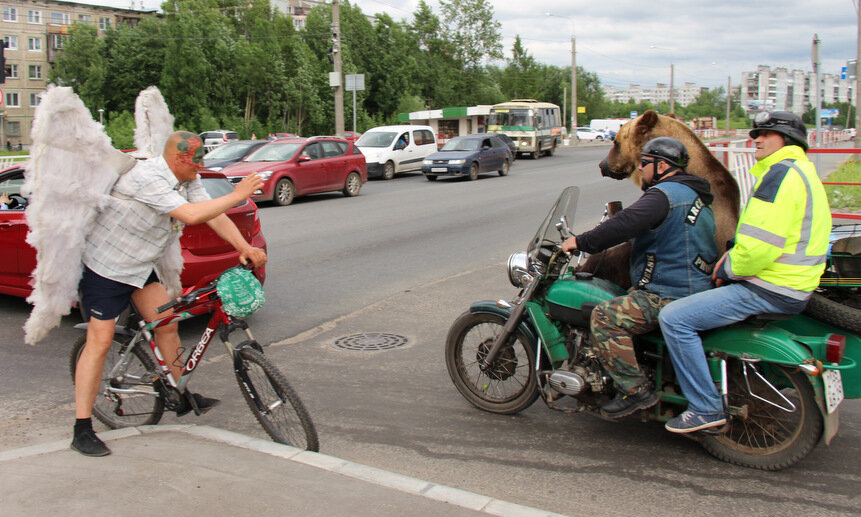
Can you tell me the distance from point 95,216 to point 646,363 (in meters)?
3.12

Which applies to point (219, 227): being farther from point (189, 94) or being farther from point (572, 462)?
point (189, 94)

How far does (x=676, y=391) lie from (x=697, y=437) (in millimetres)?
264

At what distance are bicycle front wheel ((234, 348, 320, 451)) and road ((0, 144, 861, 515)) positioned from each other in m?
0.34

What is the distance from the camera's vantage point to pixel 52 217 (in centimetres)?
388

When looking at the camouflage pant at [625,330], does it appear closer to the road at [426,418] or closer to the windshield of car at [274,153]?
the road at [426,418]

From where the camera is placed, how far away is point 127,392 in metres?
4.52

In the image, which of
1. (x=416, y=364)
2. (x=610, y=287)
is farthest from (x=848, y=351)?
(x=416, y=364)

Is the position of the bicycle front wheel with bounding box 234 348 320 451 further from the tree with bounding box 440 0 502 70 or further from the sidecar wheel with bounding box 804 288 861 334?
the tree with bounding box 440 0 502 70

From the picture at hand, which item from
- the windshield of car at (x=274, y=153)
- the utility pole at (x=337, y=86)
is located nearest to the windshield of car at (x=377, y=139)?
the utility pole at (x=337, y=86)

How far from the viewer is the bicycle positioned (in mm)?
4020

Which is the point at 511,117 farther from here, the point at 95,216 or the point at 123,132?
the point at 95,216

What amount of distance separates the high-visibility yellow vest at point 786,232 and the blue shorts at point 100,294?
3.27 meters

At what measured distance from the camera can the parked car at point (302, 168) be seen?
688 inches

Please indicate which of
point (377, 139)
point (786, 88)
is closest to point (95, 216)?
point (377, 139)
